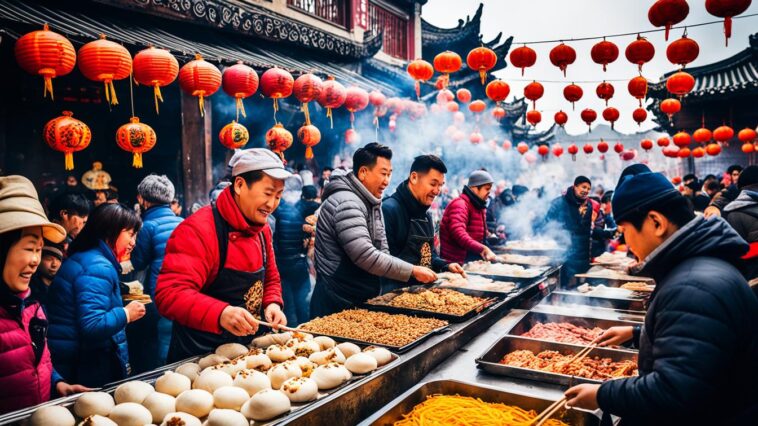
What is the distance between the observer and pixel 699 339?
1552 mm

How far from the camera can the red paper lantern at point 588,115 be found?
11.4 metres

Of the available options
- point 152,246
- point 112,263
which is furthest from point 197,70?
point 112,263

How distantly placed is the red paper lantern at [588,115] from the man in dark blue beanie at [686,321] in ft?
34.6

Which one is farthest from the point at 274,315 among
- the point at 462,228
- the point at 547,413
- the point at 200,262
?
the point at 462,228

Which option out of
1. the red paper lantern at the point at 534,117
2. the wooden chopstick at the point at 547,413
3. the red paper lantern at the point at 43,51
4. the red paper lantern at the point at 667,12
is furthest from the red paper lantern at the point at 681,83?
the red paper lantern at the point at 43,51

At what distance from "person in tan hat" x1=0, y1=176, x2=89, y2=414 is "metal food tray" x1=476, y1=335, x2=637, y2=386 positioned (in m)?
2.24

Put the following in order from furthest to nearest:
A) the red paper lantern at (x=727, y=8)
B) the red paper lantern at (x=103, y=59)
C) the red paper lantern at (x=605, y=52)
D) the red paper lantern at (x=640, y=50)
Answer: the red paper lantern at (x=605, y=52)
the red paper lantern at (x=640, y=50)
the red paper lantern at (x=103, y=59)
the red paper lantern at (x=727, y=8)

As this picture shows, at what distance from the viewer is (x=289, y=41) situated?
9.96 meters

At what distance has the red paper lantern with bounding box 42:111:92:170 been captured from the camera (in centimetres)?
532

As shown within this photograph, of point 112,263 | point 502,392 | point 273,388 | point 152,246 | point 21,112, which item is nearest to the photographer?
point 273,388

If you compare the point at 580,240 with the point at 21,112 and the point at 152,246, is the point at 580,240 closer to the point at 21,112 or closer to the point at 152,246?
the point at 152,246

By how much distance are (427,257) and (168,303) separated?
2.83 m

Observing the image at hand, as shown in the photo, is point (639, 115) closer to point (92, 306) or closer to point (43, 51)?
point (43, 51)

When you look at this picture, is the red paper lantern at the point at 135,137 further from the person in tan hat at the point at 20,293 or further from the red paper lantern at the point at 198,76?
the person in tan hat at the point at 20,293
